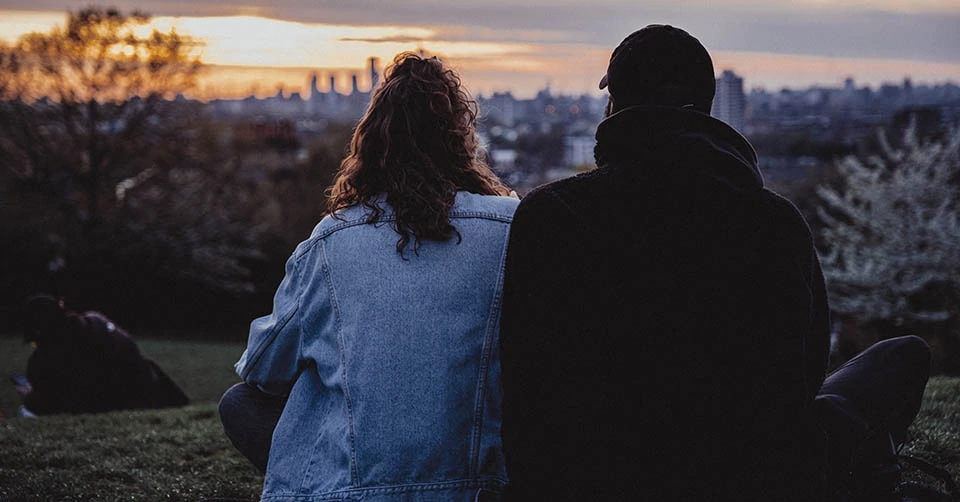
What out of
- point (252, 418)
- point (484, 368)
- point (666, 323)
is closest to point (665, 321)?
point (666, 323)

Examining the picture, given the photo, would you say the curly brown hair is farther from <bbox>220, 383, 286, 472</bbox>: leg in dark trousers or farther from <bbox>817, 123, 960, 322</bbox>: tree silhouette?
<bbox>817, 123, 960, 322</bbox>: tree silhouette

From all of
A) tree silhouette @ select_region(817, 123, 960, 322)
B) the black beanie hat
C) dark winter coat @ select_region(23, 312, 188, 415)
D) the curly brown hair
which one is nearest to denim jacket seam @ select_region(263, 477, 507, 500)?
the curly brown hair

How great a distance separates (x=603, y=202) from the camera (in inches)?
86.4

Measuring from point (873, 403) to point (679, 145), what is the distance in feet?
3.59

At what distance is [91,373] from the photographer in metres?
6.46

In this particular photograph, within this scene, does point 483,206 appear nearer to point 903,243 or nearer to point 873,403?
point 873,403

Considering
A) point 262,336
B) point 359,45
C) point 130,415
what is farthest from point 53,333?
point 262,336

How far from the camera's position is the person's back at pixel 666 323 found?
7.04 ft

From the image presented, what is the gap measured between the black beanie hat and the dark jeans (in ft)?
3.24

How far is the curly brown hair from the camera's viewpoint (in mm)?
2533

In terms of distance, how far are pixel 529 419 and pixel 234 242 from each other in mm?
23460

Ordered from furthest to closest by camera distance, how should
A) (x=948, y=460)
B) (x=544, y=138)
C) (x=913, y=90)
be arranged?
(x=544, y=138) < (x=913, y=90) < (x=948, y=460)

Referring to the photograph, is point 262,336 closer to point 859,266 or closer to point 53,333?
point 53,333

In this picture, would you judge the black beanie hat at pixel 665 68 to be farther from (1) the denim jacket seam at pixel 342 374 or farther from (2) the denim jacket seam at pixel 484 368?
(1) the denim jacket seam at pixel 342 374
